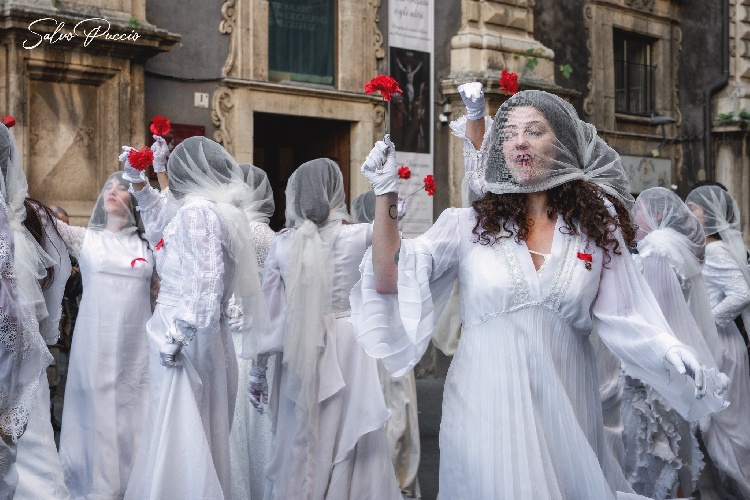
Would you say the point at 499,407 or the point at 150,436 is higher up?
the point at 499,407

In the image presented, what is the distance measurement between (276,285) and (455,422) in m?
3.09

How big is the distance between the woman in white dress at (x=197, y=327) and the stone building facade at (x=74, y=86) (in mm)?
4786

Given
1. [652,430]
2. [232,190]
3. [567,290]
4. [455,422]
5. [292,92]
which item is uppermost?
[292,92]

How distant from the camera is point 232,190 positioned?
22.1ft

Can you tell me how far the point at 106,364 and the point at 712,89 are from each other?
49.3ft

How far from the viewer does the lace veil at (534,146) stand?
14.1ft

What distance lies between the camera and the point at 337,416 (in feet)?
23.1

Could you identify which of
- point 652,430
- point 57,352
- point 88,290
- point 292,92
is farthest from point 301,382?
point 292,92

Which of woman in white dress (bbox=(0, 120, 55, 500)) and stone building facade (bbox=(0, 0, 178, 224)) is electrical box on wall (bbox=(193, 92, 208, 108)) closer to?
stone building facade (bbox=(0, 0, 178, 224))

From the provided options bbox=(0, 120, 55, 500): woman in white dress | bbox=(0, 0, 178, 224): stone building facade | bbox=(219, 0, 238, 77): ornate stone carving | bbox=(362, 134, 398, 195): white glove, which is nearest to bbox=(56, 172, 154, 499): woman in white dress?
bbox=(0, 120, 55, 500): woman in white dress

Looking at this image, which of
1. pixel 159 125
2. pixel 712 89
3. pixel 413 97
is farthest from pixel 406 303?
pixel 712 89

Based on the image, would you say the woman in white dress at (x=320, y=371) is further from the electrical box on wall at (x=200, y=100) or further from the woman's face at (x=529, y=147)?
the electrical box on wall at (x=200, y=100)

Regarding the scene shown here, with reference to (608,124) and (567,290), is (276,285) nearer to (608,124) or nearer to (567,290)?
(567,290)

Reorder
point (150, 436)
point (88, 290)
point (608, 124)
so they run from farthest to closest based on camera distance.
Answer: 1. point (608, 124)
2. point (88, 290)
3. point (150, 436)
